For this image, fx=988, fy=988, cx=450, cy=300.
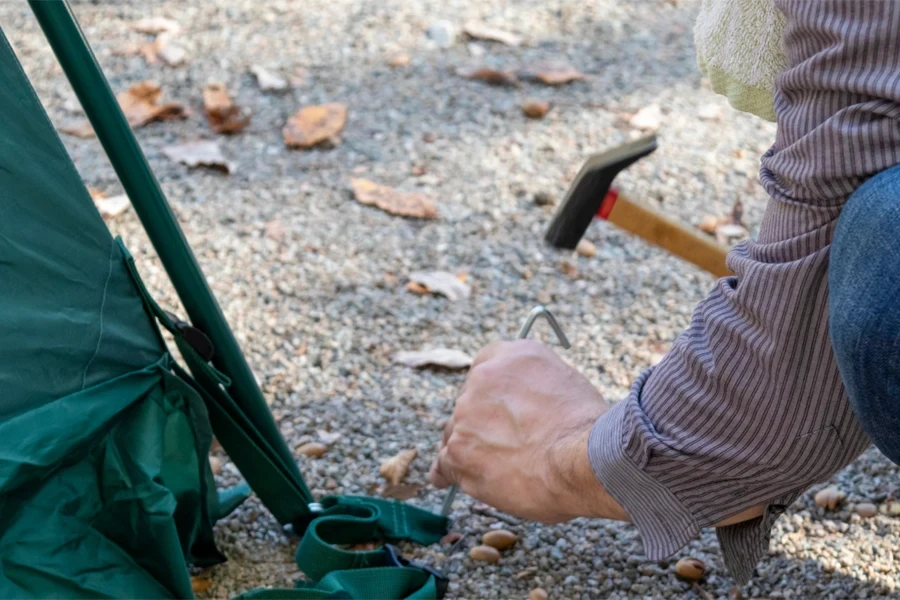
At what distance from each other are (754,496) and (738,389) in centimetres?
15

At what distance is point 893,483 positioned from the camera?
1.56 metres

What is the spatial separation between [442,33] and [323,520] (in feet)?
6.96

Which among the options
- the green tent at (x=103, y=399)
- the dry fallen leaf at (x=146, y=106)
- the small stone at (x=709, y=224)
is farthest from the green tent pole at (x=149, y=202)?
the dry fallen leaf at (x=146, y=106)

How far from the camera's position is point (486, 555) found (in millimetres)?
1465

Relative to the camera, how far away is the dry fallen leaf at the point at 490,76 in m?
2.94

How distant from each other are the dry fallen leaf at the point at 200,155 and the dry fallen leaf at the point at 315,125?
0.61 ft

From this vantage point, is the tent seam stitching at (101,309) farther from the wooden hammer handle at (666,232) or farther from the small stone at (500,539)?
the wooden hammer handle at (666,232)

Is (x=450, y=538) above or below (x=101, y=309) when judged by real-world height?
below

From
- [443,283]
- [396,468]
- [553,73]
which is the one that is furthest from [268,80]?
[396,468]

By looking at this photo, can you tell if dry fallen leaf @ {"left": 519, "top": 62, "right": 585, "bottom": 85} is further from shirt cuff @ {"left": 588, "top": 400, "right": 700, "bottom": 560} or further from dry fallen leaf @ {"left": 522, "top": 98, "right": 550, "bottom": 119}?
shirt cuff @ {"left": 588, "top": 400, "right": 700, "bottom": 560}

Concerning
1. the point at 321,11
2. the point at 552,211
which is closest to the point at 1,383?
the point at 552,211

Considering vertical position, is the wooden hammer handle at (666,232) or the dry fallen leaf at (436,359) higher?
the wooden hammer handle at (666,232)

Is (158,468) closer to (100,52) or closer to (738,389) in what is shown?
(738,389)

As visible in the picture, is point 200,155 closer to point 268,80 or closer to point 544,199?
point 268,80
